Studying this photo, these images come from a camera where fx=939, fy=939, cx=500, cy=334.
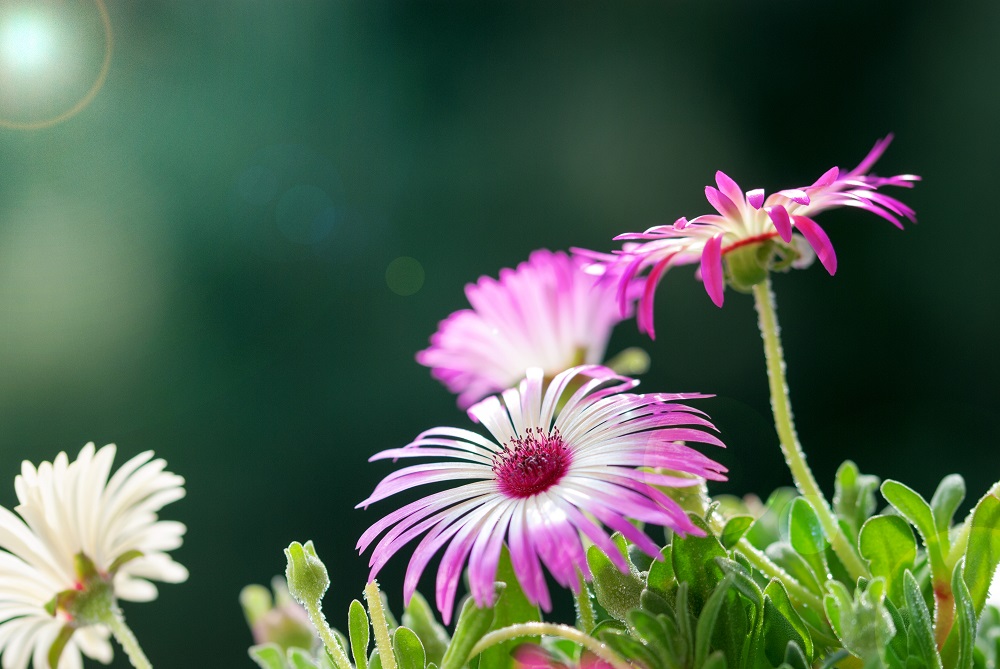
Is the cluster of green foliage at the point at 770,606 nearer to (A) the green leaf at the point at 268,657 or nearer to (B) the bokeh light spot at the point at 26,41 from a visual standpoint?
(A) the green leaf at the point at 268,657

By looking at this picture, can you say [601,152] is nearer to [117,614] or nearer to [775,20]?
[775,20]

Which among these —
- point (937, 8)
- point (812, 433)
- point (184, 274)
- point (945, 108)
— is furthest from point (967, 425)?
point (184, 274)

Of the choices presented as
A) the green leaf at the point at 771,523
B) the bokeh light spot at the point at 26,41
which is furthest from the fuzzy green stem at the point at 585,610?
the bokeh light spot at the point at 26,41

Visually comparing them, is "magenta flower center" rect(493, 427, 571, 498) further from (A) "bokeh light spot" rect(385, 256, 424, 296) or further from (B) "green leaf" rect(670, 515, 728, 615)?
(A) "bokeh light spot" rect(385, 256, 424, 296)

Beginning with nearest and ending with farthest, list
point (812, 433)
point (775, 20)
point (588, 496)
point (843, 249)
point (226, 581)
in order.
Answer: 1. point (588, 496)
2. point (226, 581)
3. point (812, 433)
4. point (843, 249)
5. point (775, 20)

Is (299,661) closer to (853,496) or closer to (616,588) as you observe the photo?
(616,588)

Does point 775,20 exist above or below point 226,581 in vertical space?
above

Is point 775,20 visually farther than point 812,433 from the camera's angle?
Yes
